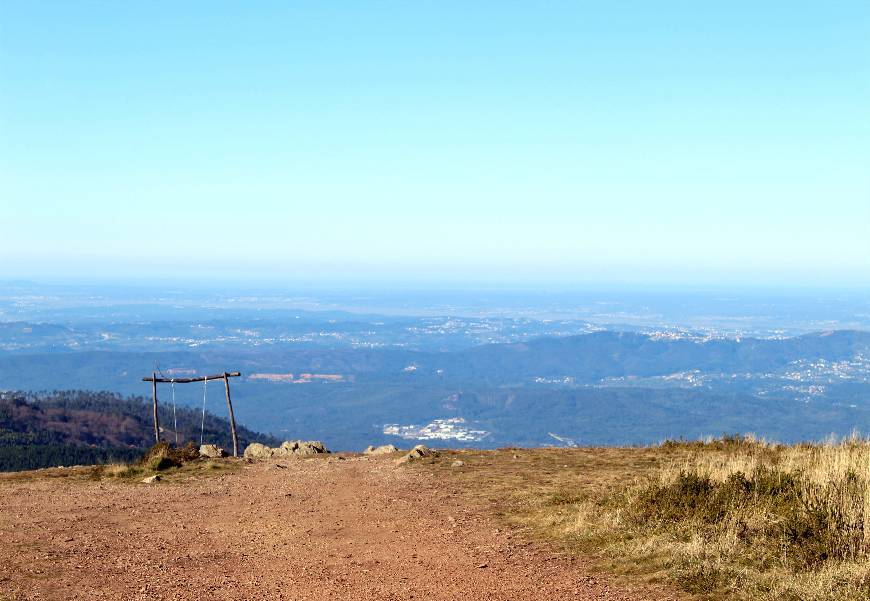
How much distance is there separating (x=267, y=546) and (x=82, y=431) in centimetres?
11149

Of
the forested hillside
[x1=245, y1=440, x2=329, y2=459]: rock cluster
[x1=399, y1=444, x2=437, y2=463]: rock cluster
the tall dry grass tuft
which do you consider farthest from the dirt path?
the forested hillside

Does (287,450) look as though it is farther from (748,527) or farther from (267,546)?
(748,527)

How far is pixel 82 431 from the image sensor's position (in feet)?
373

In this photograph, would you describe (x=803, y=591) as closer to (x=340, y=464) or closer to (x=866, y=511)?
(x=866, y=511)

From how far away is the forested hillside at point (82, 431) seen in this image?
82188 millimetres

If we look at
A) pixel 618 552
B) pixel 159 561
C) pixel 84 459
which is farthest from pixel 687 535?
pixel 84 459

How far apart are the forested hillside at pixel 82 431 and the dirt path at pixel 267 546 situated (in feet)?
205

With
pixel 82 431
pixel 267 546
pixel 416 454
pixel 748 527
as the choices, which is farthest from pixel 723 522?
pixel 82 431

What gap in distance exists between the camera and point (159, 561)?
1384cm

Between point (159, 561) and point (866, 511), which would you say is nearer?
point (866, 511)

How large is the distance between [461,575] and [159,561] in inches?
222

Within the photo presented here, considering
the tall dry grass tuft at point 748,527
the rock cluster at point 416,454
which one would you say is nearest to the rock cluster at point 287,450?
the rock cluster at point 416,454

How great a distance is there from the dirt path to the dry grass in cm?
104

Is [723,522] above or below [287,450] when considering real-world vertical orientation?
above
